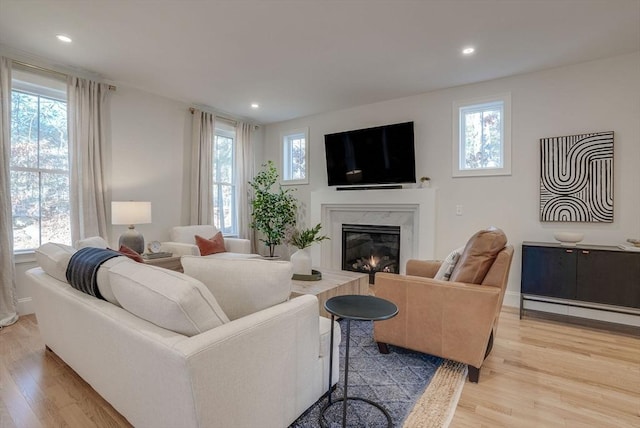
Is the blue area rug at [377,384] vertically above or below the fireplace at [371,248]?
below

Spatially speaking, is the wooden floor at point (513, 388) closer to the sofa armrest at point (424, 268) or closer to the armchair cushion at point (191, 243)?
the sofa armrest at point (424, 268)

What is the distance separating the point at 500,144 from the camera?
3.73 meters

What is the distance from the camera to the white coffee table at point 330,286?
2696mm

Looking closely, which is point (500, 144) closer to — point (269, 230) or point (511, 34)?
point (511, 34)

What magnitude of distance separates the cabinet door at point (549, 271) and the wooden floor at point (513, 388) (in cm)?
48

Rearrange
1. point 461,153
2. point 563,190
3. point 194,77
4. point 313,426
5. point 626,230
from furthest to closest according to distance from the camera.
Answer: point 461,153
point 194,77
point 563,190
point 626,230
point 313,426

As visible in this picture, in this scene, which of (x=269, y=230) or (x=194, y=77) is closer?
(x=194, y=77)

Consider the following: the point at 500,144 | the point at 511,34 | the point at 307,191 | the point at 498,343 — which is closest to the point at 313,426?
the point at 498,343

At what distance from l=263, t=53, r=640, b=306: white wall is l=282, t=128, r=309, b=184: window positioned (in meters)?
1.25

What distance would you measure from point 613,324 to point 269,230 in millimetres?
4366

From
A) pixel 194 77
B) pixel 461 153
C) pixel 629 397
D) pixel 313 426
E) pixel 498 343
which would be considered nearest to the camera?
pixel 313 426

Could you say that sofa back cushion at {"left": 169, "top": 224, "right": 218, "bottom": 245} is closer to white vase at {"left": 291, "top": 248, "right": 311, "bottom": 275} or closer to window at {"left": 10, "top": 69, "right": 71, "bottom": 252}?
window at {"left": 10, "top": 69, "right": 71, "bottom": 252}

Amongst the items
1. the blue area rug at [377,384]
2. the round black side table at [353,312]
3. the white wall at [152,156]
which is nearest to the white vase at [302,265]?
the blue area rug at [377,384]

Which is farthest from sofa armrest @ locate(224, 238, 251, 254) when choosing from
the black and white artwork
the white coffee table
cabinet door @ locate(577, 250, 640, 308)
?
cabinet door @ locate(577, 250, 640, 308)
